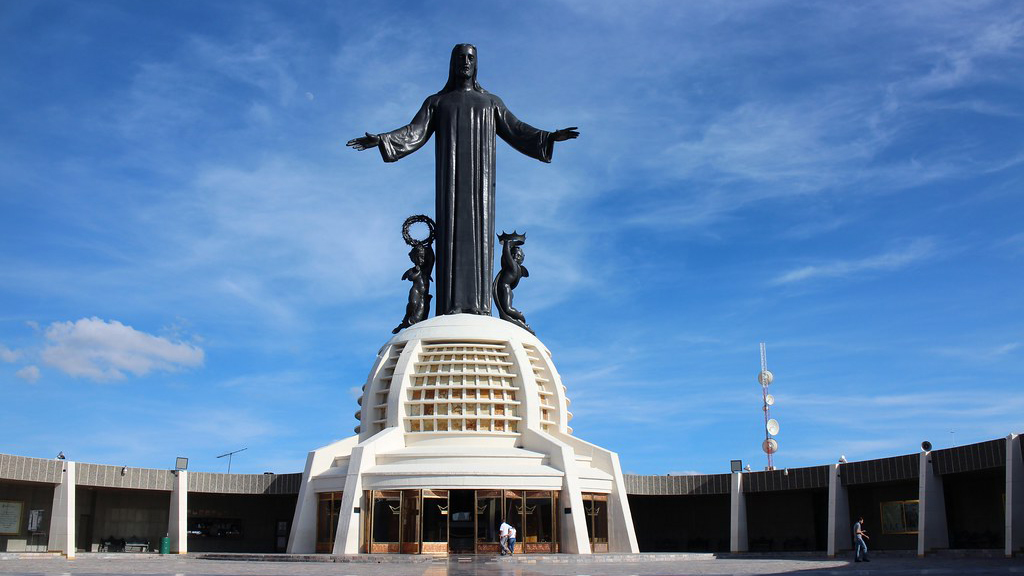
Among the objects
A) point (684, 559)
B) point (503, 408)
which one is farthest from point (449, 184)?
point (684, 559)

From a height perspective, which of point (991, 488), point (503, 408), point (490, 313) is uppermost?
point (490, 313)

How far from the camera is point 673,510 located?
48.5 metres

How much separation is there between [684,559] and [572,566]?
7.08 meters

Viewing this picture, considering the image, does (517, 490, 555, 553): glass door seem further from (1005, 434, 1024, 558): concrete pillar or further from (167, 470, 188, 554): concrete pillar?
(167, 470, 188, 554): concrete pillar

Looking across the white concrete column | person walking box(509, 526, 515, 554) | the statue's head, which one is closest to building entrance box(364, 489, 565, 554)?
the white concrete column

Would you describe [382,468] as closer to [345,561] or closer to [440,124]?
[345,561]

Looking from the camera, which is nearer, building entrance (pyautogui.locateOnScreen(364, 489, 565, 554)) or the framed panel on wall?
building entrance (pyautogui.locateOnScreen(364, 489, 565, 554))

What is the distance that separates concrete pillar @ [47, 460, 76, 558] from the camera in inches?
1395

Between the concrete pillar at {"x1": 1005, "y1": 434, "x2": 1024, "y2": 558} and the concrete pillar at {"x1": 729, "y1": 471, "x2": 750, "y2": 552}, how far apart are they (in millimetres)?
15163

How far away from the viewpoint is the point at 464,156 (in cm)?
4744

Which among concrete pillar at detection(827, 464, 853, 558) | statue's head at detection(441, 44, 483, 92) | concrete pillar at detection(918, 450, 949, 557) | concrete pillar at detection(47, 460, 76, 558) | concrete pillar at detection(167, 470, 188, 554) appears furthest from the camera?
statue's head at detection(441, 44, 483, 92)

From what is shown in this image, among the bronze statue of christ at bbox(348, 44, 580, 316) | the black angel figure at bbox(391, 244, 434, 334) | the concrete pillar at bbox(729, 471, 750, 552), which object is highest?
the bronze statue of christ at bbox(348, 44, 580, 316)

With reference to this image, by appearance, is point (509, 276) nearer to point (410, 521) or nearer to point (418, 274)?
point (418, 274)

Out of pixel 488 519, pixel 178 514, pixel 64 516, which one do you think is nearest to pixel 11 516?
pixel 64 516
